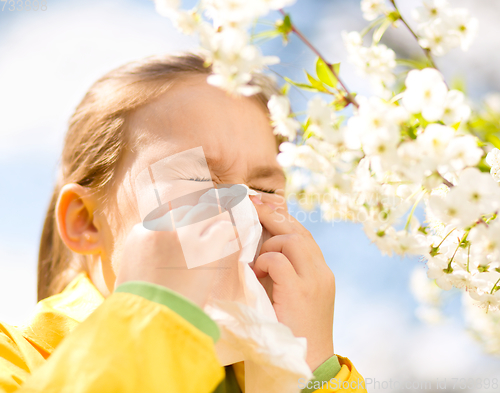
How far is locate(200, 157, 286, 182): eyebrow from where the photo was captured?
30.2 inches

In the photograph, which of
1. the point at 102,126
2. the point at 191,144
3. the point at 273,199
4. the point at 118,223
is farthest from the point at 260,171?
the point at 102,126

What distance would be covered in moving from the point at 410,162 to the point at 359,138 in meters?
0.05

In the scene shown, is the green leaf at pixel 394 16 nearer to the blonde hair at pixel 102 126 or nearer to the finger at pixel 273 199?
the finger at pixel 273 199

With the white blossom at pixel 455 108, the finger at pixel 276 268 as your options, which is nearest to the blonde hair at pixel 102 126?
the finger at pixel 276 268

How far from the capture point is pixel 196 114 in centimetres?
81

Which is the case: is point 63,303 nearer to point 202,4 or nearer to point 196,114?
point 196,114

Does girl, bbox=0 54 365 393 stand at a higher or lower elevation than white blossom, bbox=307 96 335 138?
lower

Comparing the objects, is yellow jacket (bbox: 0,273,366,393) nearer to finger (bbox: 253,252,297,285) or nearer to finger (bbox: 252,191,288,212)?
finger (bbox: 253,252,297,285)

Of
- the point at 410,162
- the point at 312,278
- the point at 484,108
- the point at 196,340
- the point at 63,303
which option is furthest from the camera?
the point at 63,303

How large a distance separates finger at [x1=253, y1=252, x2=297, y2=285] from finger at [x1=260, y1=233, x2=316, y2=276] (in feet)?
0.08

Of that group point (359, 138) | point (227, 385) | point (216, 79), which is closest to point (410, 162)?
point (359, 138)

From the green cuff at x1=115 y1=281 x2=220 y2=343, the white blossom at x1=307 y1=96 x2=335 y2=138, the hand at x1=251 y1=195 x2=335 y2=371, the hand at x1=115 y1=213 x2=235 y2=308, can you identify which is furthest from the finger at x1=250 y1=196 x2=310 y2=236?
the white blossom at x1=307 y1=96 x2=335 y2=138

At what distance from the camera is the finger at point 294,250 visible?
0.73 meters

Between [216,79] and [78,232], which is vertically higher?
[216,79]
